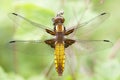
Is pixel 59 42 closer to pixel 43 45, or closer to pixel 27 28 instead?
pixel 43 45

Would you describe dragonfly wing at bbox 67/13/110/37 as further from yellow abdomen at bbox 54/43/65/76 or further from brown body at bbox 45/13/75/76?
yellow abdomen at bbox 54/43/65/76

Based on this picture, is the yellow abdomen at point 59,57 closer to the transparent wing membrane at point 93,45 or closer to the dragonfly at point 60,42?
the dragonfly at point 60,42

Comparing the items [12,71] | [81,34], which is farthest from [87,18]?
[12,71]

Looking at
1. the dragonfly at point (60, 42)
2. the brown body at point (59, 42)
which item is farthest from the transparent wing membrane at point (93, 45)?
the brown body at point (59, 42)

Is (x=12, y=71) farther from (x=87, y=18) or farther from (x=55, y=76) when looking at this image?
(x=87, y=18)

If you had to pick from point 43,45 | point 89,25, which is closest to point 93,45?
point 89,25

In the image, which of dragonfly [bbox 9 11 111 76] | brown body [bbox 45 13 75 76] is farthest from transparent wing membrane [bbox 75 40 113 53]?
brown body [bbox 45 13 75 76]
